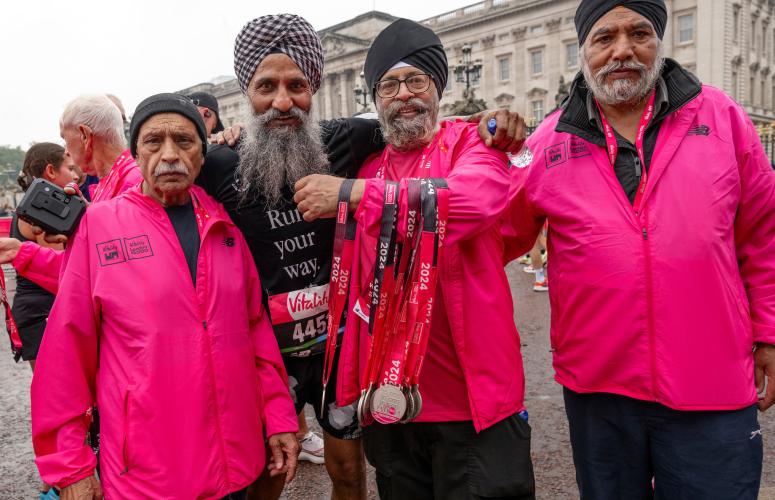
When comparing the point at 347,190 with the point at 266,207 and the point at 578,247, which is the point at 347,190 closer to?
the point at 266,207

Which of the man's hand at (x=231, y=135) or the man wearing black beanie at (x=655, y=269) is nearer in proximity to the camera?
the man wearing black beanie at (x=655, y=269)

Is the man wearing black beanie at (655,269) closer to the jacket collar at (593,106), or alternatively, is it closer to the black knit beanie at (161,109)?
the jacket collar at (593,106)

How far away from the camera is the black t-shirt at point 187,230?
2.26 metres

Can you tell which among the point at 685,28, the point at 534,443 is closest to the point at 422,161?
the point at 534,443

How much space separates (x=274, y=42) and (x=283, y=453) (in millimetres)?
1761

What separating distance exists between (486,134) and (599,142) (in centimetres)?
47

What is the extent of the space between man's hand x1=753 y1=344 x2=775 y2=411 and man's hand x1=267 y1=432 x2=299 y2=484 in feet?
6.04

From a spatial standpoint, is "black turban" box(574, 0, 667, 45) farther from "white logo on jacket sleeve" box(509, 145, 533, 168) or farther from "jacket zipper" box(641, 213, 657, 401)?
"jacket zipper" box(641, 213, 657, 401)

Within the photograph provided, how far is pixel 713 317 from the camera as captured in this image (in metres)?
2.16

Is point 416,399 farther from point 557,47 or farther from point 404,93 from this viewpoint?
point 557,47

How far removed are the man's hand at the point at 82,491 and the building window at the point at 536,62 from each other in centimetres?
4804

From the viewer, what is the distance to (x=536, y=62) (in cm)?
4622

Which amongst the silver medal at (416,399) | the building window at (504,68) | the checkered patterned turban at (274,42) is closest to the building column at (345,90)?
the building window at (504,68)

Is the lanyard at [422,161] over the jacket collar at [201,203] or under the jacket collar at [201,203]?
over
